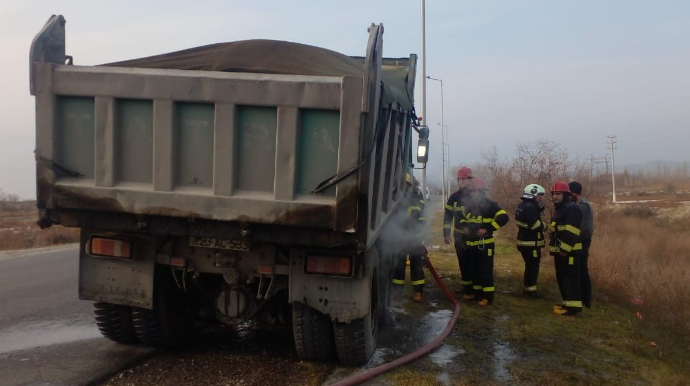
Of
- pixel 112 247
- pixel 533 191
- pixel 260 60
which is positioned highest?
pixel 260 60

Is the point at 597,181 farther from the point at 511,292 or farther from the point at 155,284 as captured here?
the point at 155,284

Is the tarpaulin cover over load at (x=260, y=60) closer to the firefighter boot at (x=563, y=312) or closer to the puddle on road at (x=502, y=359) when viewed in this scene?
the puddle on road at (x=502, y=359)

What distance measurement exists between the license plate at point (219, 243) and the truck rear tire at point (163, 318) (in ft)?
2.13

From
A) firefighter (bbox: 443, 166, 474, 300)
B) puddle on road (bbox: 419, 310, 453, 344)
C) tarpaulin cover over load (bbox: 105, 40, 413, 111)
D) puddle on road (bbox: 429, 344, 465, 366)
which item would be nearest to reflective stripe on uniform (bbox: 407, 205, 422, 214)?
firefighter (bbox: 443, 166, 474, 300)

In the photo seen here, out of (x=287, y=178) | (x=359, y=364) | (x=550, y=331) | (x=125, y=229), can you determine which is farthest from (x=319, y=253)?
(x=550, y=331)

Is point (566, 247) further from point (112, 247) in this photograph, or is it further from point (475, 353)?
point (112, 247)

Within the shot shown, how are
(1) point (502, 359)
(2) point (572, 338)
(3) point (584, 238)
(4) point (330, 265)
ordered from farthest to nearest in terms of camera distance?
(3) point (584, 238), (2) point (572, 338), (1) point (502, 359), (4) point (330, 265)

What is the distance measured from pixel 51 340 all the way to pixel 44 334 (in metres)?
0.28

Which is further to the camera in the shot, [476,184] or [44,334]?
[476,184]

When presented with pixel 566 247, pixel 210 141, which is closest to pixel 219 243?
pixel 210 141

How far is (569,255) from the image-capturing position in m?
7.54

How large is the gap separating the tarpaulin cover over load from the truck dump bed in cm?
4

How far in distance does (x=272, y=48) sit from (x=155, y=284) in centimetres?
217

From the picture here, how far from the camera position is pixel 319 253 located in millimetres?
4426
